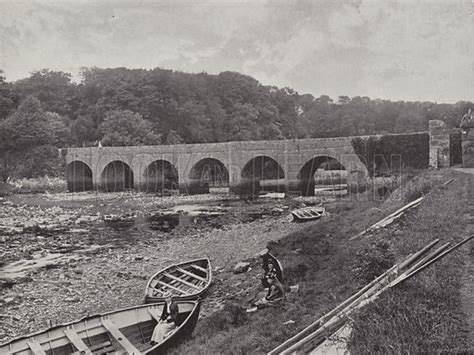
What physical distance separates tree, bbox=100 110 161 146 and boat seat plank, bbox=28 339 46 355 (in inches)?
1463

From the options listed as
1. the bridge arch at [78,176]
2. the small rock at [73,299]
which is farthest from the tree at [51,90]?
the small rock at [73,299]

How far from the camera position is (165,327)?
6984 mm

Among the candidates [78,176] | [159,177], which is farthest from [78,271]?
[78,176]

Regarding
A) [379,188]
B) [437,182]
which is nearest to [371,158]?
[379,188]

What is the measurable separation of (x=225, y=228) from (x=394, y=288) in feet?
46.6

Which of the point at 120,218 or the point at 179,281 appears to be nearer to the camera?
the point at 179,281

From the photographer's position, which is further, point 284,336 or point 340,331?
point 284,336

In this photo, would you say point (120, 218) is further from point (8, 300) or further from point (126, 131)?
point (126, 131)

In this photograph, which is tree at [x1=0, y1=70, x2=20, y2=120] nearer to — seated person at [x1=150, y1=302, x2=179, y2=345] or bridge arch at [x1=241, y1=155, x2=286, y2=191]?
bridge arch at [x1=241, y1=155, x2=286, y2=191]

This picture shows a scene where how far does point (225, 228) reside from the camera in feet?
62.0

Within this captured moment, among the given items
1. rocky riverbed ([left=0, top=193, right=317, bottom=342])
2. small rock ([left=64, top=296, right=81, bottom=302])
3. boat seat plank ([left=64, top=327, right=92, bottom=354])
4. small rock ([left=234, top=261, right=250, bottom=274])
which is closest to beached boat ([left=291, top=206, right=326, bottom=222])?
rocky riverbed ([left=0, top=193, right=317, bottom=342])

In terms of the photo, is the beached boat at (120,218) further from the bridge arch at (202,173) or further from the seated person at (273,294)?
the seated person at (273,294)

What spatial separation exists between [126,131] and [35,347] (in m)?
38.1

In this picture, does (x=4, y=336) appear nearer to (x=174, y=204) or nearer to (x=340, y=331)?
(x=340, y=331)
